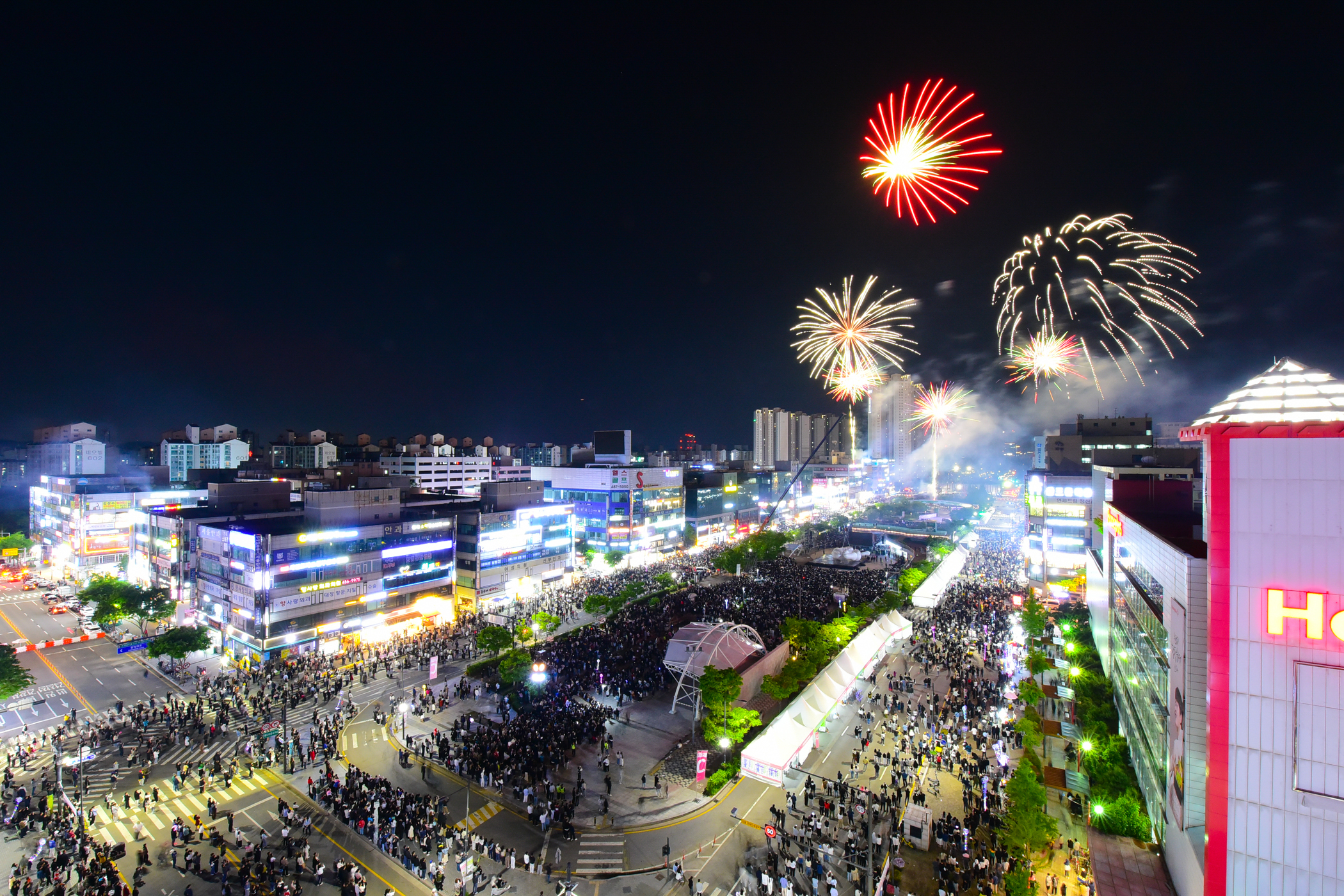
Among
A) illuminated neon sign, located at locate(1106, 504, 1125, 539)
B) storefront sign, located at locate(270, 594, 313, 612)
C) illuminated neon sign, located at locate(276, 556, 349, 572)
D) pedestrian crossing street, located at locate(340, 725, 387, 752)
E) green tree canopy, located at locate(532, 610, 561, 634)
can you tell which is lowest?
pedestrian crossing street, located at locate(340, 725, 387, 752)

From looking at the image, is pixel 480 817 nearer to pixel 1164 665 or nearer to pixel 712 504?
pixel 1164 665

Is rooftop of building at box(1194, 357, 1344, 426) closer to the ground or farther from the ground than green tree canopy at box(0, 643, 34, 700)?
farther from the ground

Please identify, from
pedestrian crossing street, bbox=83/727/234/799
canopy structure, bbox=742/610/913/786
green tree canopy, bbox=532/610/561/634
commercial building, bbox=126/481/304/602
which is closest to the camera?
pedestrian crossing street, bbox=83/727/234/799

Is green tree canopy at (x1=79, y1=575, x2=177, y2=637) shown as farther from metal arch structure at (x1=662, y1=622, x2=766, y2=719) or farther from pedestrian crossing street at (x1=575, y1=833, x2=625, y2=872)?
pedestrian crossing street at (x1=575, y1=833, x2=625, y2=872)

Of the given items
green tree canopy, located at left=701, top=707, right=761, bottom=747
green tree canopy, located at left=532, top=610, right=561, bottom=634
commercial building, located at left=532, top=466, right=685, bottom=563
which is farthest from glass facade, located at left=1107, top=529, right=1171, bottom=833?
commercial building, located at left=532, top=466, right=685, bottom=563

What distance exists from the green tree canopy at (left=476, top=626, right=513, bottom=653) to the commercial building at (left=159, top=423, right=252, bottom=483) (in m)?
112

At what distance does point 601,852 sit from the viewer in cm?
1873

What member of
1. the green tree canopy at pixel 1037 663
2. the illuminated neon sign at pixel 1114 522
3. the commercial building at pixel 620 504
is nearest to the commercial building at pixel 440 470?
the commercial building at pixel 620 504

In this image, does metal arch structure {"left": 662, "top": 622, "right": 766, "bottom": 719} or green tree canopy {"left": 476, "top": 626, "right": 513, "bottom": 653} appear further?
→ green tree canopy {"left": 476, "top": 626, "right": 513, "bottom": 653}

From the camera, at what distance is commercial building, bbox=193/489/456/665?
36.6 m

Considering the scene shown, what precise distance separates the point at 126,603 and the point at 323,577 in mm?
14039

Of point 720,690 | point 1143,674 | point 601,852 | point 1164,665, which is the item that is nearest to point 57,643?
point 601,852

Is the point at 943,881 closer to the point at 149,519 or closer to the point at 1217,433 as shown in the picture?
the point at 1217,433

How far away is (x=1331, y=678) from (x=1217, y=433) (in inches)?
224
